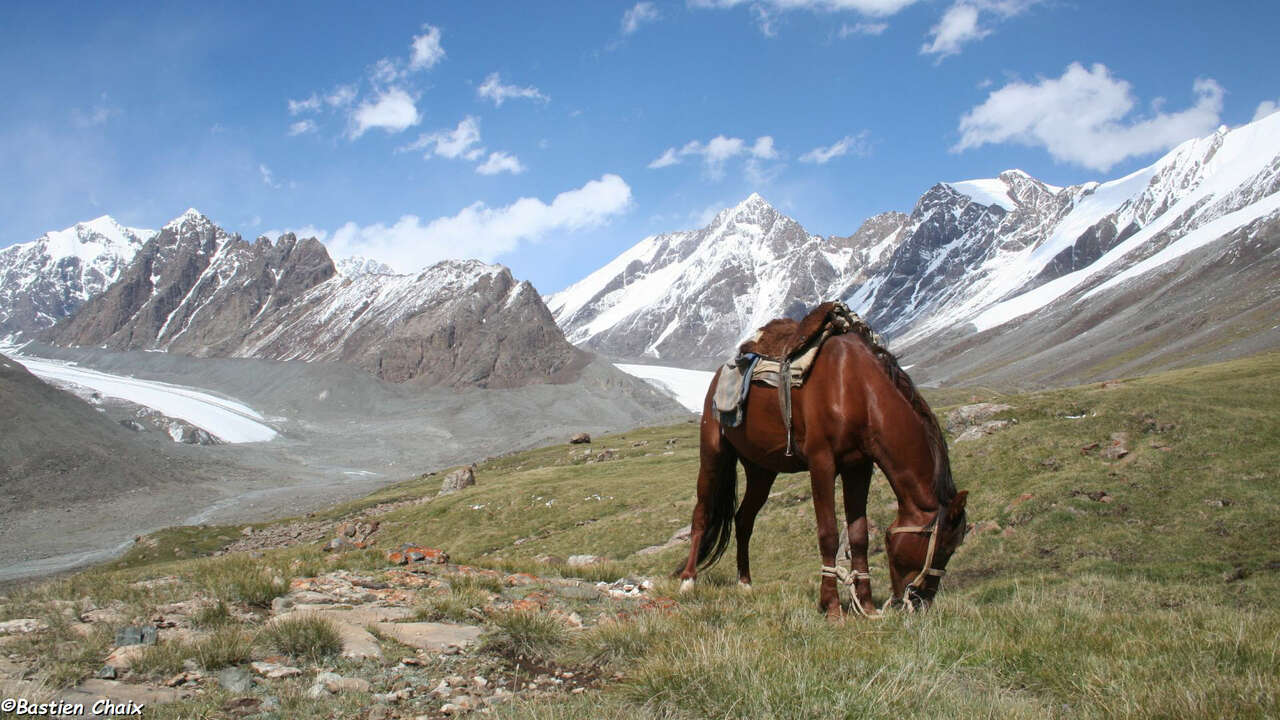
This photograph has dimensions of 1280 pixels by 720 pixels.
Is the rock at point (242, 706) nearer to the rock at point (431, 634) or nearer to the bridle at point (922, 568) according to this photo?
the rock at point (431, 634)

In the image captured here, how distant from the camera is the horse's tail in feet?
34.2

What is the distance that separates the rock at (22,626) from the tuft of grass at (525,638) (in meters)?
4.15

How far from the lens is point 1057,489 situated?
17.6 meters

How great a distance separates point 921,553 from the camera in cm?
698

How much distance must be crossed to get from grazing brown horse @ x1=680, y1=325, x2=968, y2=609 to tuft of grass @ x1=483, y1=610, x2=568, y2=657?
2851mm

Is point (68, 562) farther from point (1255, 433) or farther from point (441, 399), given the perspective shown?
point (441, 399)

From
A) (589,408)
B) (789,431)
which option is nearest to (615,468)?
(789,431)

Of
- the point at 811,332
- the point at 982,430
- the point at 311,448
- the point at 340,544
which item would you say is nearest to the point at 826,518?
the point at 811,332

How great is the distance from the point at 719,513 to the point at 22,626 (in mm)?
8101

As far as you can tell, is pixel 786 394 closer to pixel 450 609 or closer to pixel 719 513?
pixel 719 513

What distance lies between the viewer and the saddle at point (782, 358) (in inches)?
331

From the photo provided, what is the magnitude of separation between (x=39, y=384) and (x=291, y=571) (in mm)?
124018

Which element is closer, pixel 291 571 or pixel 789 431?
pixel 789 431

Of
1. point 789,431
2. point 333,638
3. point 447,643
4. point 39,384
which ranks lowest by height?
point 447,643
